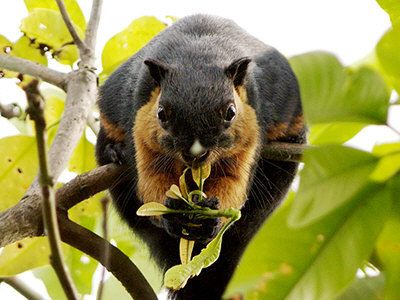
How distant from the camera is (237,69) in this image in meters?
3.64

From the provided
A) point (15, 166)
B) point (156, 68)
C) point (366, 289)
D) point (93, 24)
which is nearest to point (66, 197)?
point (15, 166)

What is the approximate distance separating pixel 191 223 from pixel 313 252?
5.98 ft

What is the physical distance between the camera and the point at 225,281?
4.16m

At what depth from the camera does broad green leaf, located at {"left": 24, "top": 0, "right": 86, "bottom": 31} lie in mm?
4504

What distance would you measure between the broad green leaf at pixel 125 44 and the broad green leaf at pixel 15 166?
109 cm

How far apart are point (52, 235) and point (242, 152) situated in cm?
255

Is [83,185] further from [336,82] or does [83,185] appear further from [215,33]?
[336,82]

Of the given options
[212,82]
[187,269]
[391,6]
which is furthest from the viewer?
[212,82]

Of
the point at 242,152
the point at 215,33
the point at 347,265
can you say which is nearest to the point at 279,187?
the point at 242,152

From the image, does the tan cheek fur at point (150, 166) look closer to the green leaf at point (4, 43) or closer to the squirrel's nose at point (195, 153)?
the squirrel's nose at point (195, 153)

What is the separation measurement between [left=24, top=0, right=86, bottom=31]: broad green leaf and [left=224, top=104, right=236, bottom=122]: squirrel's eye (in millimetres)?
1791

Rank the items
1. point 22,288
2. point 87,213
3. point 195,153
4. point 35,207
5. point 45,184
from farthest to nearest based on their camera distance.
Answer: point 87,213, point 22,288, point 195,153, point 35,207, point 45,184

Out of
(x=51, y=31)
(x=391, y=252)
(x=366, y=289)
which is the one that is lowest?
A: (x=51, y=31)

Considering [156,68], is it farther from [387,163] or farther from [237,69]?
[387,163]
